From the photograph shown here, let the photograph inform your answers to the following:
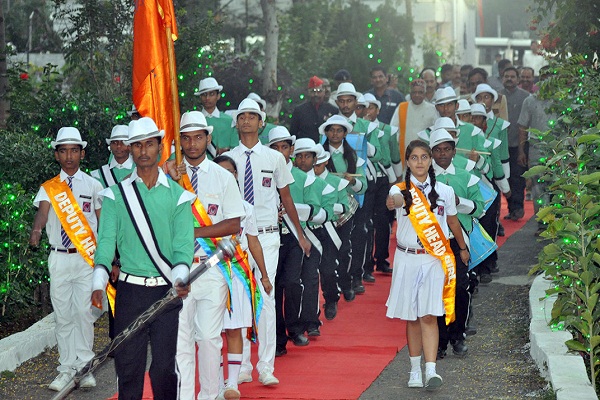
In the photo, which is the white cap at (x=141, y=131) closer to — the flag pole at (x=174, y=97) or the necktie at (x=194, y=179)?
the flag pole at (x=174, y=97)

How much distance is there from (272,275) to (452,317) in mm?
1470

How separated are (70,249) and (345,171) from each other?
3.90m

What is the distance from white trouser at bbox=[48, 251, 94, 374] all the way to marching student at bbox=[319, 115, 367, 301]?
3.45 meters

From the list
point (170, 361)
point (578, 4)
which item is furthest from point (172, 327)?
point (578, 4)

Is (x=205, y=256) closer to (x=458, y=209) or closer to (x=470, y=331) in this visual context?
(x=458, y=209)

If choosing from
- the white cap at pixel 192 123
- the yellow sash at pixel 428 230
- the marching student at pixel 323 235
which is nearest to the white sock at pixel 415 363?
the yellow sash at pixel 428 230

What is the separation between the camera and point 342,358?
411 inches

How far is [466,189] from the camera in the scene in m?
10.6

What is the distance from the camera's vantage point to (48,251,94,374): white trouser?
31.7ft

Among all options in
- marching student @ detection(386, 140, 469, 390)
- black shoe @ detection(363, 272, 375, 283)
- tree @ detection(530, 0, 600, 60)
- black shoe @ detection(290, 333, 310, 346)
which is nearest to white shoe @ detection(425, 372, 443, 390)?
marching student @ detection(386, 140, 469, 390)

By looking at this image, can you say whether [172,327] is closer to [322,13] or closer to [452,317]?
[452,317]

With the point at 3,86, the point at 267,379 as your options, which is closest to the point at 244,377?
the point at 267,379

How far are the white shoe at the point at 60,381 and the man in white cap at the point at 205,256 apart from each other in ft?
4.81

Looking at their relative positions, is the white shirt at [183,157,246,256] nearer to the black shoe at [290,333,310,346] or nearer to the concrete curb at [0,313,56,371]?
the concrete curb at [0,313,56,371]
